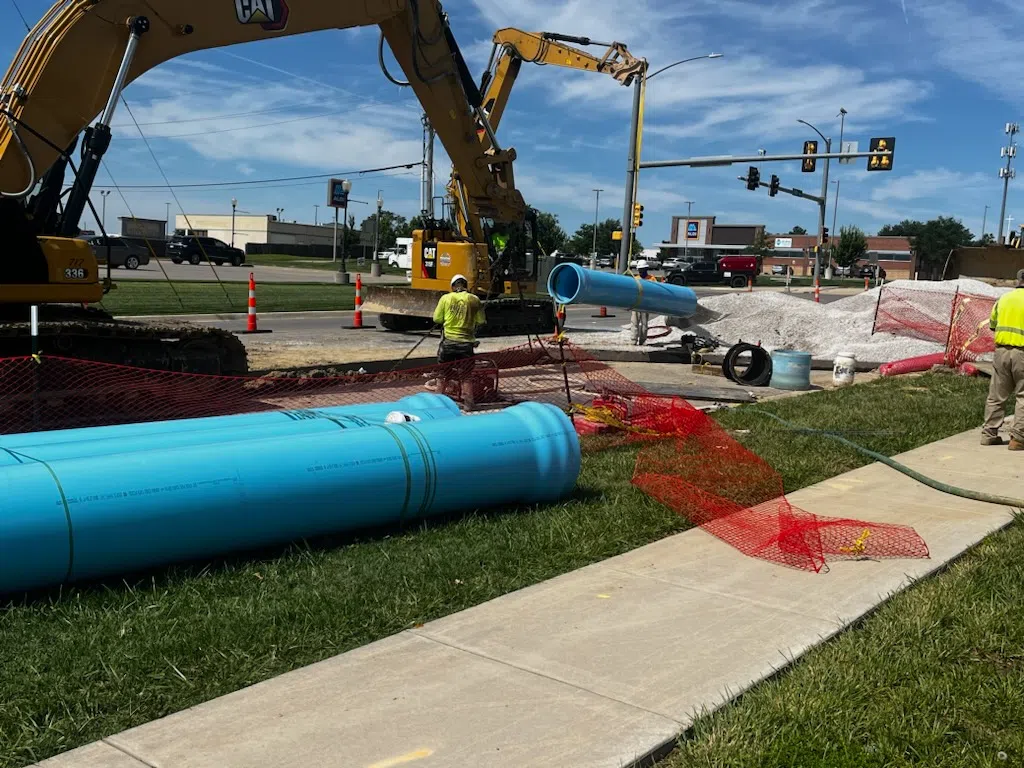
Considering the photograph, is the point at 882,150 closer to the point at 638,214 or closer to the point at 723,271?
the point at 638,214

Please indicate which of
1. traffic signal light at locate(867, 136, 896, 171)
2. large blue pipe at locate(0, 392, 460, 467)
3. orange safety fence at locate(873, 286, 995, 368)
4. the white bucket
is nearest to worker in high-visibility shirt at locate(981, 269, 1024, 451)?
the white bucket

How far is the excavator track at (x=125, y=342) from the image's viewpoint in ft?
29.1

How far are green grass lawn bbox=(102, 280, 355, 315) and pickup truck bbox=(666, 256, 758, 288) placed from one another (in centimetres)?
3461

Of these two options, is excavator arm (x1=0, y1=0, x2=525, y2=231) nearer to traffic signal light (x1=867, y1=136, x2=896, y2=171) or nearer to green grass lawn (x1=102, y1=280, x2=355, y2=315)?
green grass lawn (x1=102, y1=280, x2=355, y2=315)

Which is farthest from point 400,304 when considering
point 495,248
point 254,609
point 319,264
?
point 319,264

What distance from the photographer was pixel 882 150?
31391 millimetres

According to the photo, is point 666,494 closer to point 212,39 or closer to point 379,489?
point 379,489

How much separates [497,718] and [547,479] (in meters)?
3.06

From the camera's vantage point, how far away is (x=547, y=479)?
21.2ft

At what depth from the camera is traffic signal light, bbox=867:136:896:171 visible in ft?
103

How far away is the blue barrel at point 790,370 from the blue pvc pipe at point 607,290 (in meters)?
2.48

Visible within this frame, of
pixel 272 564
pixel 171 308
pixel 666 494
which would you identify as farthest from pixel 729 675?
pixel 171 308

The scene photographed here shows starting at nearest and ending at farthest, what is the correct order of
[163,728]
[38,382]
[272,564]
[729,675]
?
[163,728]
[729,675]
[272,564]
[38,382]

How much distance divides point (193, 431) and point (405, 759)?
11.5 ft
